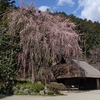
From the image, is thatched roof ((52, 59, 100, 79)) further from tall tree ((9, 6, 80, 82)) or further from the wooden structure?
tall tree ((9, 6, 80, 82))

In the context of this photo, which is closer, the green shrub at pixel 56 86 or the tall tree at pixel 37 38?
the green shrub at pixel 56 86

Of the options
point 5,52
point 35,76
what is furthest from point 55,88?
point 5,52

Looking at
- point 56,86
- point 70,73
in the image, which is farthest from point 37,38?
point 70,73

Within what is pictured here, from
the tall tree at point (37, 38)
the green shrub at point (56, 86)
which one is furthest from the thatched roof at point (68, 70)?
the green shrub at point (56, 86)

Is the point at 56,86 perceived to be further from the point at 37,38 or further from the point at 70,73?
the point at 70,73


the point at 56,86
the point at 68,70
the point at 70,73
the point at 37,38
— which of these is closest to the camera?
the point at 56,86

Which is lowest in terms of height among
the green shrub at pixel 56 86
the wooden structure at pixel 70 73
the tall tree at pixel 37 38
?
Answer: the green shrub at pixel 56 86

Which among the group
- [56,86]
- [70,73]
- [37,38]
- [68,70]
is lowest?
[56,86]

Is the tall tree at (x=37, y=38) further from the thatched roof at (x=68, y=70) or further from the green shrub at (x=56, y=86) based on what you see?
the thatched roof at (x=68, y=70)

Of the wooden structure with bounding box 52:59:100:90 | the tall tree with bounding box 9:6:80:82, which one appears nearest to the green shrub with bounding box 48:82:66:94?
the tall tree with bounding box 9:6:80:82

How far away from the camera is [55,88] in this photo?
14789 mm

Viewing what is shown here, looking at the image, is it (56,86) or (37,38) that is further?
(37,38)

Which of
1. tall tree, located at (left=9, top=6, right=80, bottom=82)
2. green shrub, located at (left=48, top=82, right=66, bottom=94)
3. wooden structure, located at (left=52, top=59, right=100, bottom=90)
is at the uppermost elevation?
tall tree, located at (left=9, top=6, right=80, bottom=82)

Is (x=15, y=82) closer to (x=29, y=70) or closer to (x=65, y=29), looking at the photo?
(x=29, y=70)
